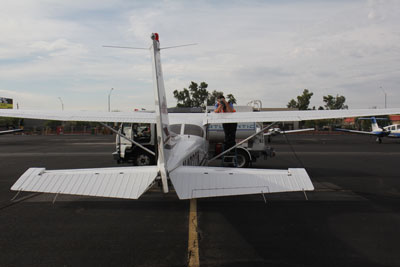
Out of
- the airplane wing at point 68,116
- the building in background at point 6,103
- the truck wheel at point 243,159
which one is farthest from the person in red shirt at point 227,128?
the building in background at point 6,103

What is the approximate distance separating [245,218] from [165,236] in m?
1.64

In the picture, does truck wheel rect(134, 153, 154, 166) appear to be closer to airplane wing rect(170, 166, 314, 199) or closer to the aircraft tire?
the aircraft tire

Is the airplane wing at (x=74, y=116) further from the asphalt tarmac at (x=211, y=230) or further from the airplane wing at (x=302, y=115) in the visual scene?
the asphalt tarmac at (x=211, y=230)

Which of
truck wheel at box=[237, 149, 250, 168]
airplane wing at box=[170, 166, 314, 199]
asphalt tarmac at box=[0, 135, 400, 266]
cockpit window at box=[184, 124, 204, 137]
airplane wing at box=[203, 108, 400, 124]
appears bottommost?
asphalt tarmac at box=[0, 135, 400, 266]

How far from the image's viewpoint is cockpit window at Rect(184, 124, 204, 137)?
7933 mm

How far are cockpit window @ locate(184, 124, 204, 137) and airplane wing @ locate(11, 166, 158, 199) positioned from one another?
3140 mm

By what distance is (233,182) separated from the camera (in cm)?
447

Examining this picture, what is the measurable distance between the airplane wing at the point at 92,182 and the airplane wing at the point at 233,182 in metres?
0.52

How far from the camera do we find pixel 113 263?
3.62 metres

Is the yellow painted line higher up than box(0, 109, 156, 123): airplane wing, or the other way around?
box(0, 109, 156, 123): airplane wing

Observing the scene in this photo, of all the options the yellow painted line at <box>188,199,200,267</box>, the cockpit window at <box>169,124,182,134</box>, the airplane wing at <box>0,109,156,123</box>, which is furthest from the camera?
the cockpit window at <box>169,124,182,134</box>

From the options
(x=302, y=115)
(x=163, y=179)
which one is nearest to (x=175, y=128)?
(x=302, y=115)

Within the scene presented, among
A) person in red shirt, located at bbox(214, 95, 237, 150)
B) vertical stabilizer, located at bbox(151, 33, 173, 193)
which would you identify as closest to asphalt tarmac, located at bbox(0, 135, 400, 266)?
vertical stabilizer, located at bbox(151, 33, 173, 193)

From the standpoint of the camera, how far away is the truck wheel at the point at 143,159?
11188 mm
